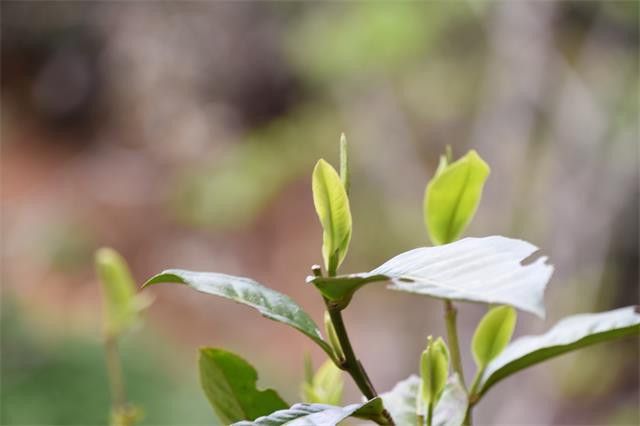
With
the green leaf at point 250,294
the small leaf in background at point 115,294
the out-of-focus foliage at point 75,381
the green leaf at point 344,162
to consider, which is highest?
the out-of-focus foliage at point 75,381

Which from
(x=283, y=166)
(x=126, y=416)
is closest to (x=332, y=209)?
(x=126, y=416)

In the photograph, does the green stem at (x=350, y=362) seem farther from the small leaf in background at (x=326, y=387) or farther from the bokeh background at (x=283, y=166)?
the bokeh background at (x=283, y=166)

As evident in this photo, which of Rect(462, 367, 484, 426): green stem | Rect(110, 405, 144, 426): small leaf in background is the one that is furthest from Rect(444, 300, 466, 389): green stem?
Rect(110, 405, 144, 426): small leaf in background

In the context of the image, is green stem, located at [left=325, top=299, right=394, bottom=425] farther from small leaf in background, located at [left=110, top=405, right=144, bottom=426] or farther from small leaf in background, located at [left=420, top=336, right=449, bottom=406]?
small leaf in background, located at [left=110, top=405, right=144, bottom=426]

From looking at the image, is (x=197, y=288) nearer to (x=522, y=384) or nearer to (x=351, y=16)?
(x=522, y=384)

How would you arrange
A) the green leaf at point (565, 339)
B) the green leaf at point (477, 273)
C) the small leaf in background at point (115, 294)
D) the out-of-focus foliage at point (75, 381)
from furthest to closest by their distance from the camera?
the out-of-focus foliage at point (75, 381) < the small leaf in background at point (115, 294) < the green leaf at point (565, 339) < the green leaf at point (477, 273)

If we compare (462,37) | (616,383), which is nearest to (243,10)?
(462,37)

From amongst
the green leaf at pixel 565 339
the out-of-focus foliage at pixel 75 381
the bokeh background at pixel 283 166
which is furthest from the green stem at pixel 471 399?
the out-of-focus foliage at pixel 75 381
